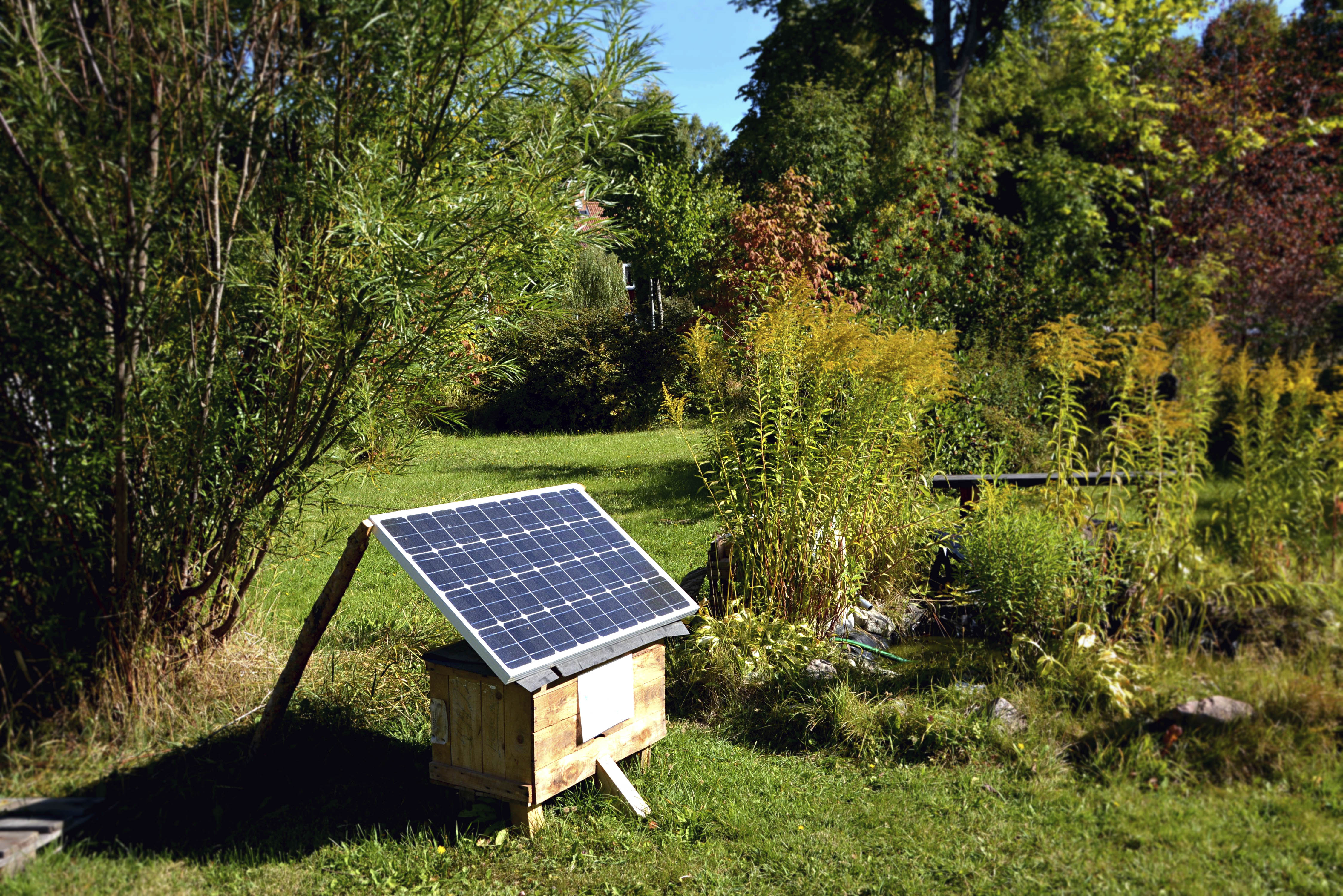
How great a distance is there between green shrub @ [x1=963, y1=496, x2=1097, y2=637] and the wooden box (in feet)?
6.69

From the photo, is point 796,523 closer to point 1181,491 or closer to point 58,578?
point 1181,491

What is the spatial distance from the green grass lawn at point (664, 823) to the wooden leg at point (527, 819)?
42mm

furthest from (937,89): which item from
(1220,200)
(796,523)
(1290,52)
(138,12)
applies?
(138,12)

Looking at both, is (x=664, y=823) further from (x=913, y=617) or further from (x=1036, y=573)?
(x=913, y=617)

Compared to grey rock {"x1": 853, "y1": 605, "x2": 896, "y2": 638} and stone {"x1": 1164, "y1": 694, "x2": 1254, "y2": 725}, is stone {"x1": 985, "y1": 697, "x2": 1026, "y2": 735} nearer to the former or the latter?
stone {"x1": 1164, "y1": 694, "x2": 1254, "y2": 725}

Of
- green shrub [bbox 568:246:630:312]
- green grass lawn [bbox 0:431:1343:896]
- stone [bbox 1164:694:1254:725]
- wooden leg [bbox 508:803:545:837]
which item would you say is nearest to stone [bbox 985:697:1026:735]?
green grass lawn [bbox 0:431:1343:896]

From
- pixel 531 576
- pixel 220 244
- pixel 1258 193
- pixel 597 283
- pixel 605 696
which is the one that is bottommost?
pixel 605 696

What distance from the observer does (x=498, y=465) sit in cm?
1280

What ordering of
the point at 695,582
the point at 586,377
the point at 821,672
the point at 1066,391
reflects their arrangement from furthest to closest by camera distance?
1. the point at 586,377
2. the point at 695,582
3. the point at 821,672
4. the point at 1066,391

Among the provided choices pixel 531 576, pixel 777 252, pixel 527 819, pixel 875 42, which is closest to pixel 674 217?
pixel 777 252

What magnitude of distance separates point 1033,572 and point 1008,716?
733 millimetres

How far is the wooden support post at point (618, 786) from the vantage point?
377 centimetres

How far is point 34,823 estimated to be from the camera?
3482 mm

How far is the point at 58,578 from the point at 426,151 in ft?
8.53
